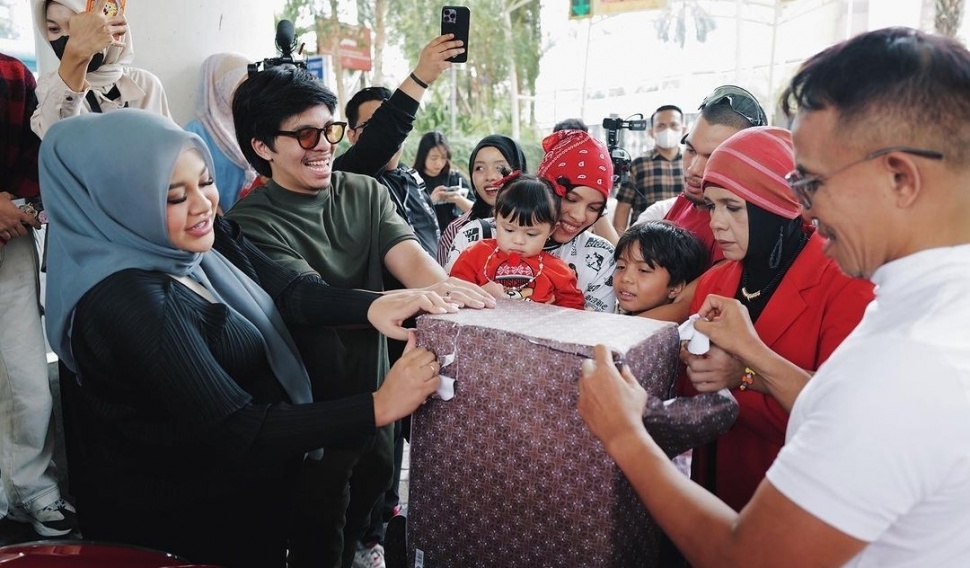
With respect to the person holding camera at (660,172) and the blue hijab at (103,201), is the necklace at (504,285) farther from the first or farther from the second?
the person holding camera at (660,172)

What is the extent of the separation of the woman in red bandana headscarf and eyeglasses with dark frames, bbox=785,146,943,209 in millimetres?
1435

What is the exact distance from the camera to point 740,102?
2533 millimetres

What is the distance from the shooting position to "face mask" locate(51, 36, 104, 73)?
2.72 meters

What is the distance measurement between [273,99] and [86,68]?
2.95 ft

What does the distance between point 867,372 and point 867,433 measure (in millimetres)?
80

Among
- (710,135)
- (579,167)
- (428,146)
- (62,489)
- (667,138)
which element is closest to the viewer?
(710,135)

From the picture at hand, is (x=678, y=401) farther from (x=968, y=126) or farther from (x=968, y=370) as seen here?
(x=968, y=126)

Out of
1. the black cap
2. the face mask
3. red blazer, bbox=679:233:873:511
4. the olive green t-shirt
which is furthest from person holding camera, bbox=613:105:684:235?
red blazer, bbox=679:233:873:511

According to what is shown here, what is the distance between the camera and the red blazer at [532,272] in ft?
7.91

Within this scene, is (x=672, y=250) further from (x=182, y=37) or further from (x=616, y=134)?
(x=182, y=37)

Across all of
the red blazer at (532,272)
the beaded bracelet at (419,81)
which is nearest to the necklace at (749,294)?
the red blazer at (532,272)

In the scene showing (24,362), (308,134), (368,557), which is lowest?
(368,557)

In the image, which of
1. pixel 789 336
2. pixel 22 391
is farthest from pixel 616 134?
pixel 22 391

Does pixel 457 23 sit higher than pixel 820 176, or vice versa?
pixel 457 23
